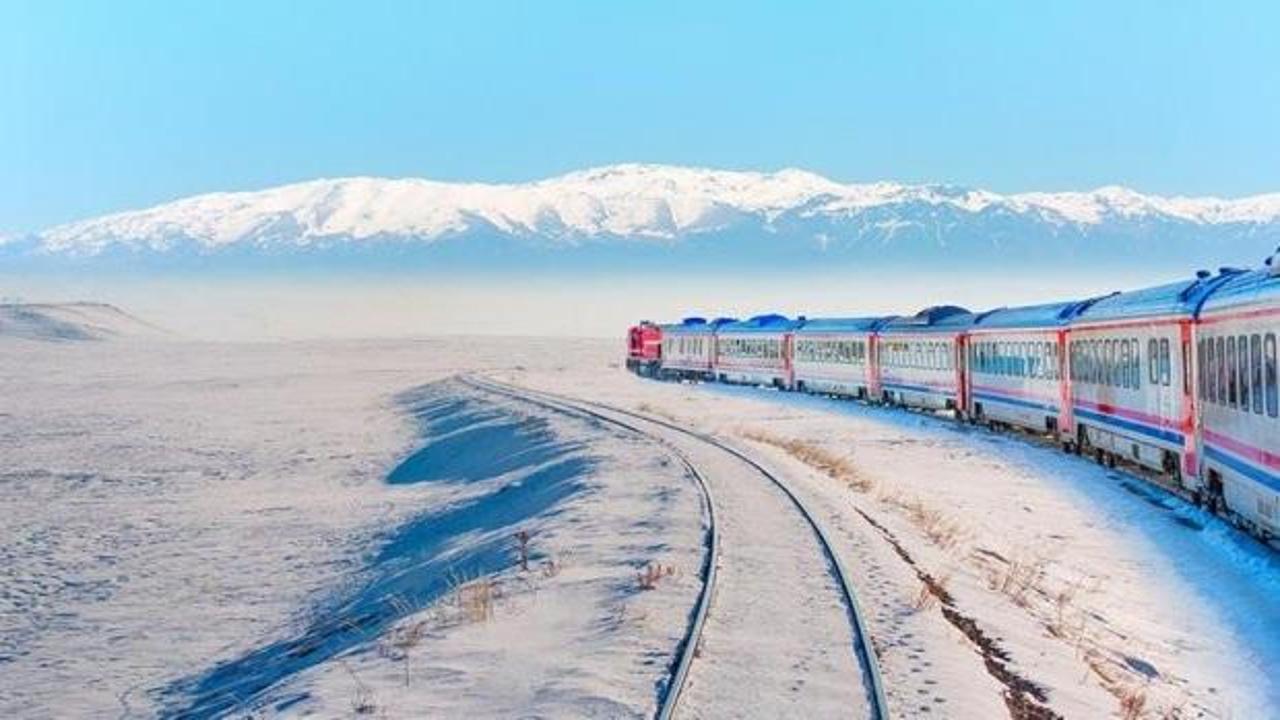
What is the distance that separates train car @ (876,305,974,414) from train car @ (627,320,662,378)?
3734cm

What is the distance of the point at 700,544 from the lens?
19188 millimetres

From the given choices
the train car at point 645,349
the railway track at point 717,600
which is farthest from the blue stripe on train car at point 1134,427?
the train car at point 645,349

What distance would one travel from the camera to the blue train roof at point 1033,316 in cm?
3678

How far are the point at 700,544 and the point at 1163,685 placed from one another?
20.4 feet

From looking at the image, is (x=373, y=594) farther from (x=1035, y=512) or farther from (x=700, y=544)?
(x=1035, y=512)

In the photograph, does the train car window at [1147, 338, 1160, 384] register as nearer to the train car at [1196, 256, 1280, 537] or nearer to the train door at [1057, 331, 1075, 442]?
the train car at [1196, 256, 1280, 537]

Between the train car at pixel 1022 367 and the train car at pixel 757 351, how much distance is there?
23844 mm

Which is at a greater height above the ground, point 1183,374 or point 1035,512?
point 1183,374

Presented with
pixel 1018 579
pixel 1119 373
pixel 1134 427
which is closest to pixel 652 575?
pixel 1018 579

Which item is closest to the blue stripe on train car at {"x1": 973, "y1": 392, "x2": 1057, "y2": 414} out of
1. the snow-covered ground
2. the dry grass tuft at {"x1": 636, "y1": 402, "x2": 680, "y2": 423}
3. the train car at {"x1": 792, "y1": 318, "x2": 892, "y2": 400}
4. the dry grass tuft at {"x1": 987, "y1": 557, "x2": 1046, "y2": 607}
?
the snow-covered ground

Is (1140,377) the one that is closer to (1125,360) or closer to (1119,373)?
(1125,360)

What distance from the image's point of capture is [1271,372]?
18.0 meters

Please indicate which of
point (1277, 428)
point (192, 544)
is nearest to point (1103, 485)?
point (1277, 428)

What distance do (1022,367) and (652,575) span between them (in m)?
25.8
